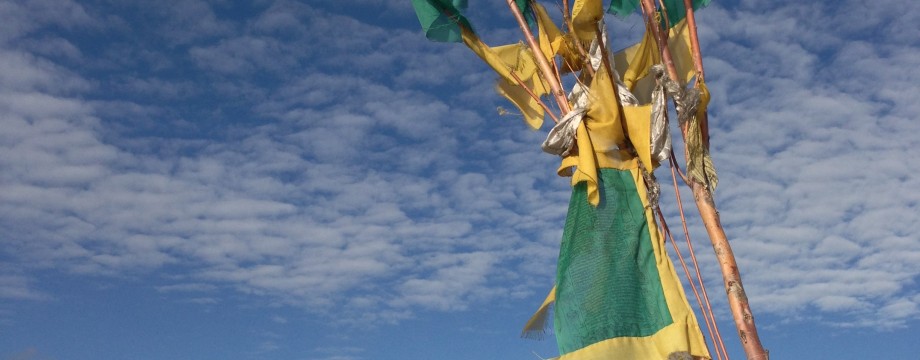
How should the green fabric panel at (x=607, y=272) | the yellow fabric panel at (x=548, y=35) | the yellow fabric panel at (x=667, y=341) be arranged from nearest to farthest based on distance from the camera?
the yellow fabric panel at (x=667, y=341)
the green fabric panel at (x=607, y=272)
the yellow fabric panel at (x=548, y=35)

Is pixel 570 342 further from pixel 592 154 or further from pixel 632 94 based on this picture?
pixel 632 94

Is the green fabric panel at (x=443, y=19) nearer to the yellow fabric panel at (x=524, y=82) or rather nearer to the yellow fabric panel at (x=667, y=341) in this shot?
the yellow fabric panel at (x=524, y=82)

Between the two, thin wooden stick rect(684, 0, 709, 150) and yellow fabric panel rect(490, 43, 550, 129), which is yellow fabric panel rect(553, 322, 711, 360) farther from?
yellow fabric panel rect(490, 43, 550, 129)

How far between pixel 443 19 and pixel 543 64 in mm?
740

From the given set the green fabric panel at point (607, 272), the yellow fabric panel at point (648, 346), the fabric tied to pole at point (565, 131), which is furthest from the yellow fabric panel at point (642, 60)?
the yellow fabric panel at point (648, 346)

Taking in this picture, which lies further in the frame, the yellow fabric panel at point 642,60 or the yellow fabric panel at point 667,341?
the yellow fabric panel at point 642,60

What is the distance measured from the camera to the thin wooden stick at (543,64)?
4750mm

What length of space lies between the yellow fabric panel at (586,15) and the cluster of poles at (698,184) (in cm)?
6

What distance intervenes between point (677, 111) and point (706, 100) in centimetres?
18

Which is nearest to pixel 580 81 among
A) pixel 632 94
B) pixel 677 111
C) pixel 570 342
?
pixel 632 94

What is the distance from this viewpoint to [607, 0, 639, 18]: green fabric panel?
5.26 meters

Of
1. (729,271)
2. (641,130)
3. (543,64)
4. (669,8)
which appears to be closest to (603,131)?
(641,130)

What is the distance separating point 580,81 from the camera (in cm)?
479

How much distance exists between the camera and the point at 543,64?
15.9 ft
